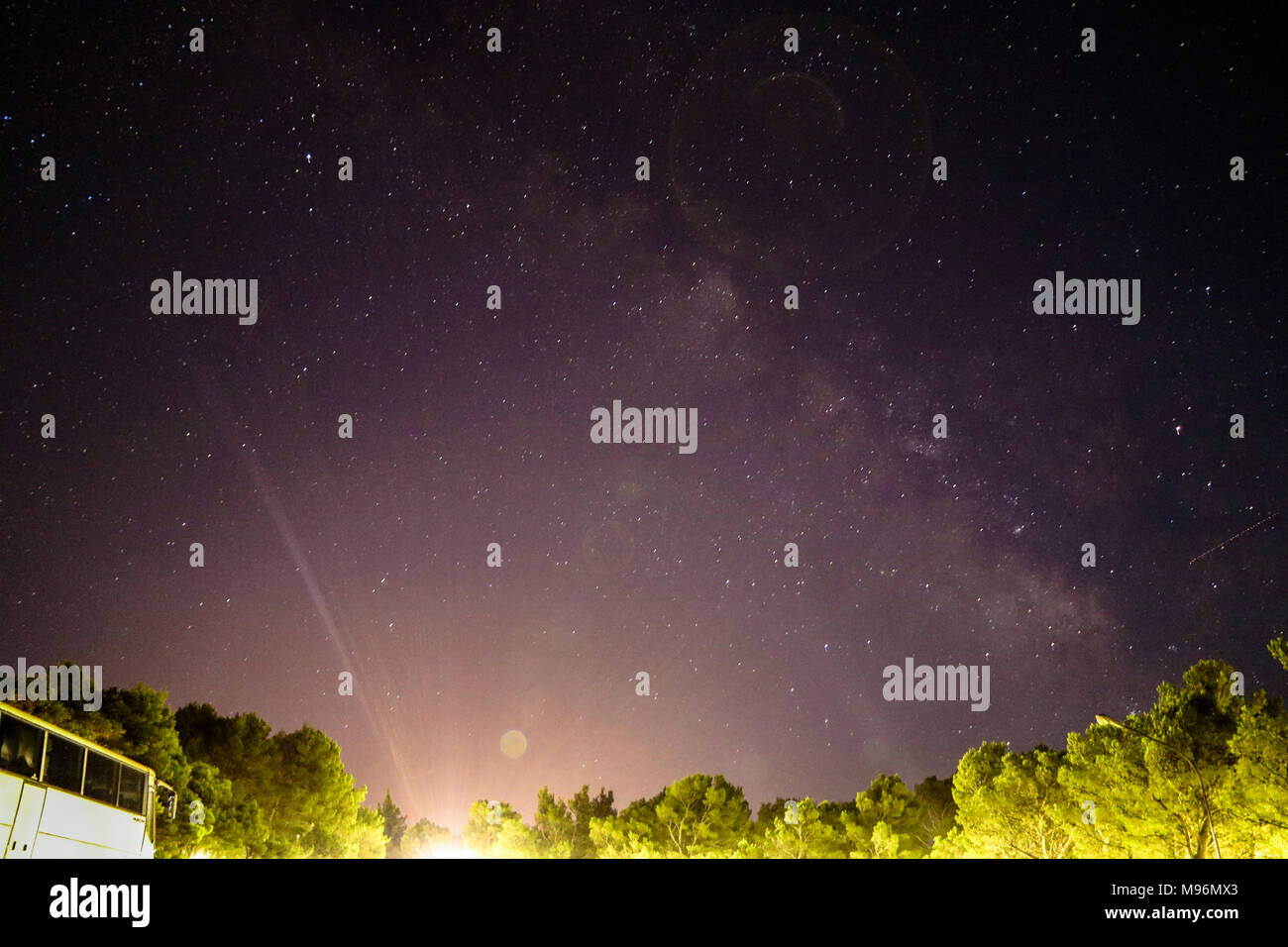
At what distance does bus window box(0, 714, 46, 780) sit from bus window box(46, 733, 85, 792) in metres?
0.39

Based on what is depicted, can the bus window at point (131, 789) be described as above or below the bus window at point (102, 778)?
below

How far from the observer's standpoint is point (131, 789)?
738 inches

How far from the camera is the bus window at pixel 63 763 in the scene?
47.3 ft

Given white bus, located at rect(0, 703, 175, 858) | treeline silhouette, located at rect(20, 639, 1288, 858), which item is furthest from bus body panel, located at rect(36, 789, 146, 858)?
treeline silhouette, located at rect(20, 639, 1288, 858)

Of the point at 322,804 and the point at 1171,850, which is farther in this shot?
the point at 322,804

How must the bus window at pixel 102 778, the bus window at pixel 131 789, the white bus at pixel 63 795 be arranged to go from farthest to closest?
the bus window at pixel 131 789
the bus window at pixel 102 778
the white bus at pixel 63 795

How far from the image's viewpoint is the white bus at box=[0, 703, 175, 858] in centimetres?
1316

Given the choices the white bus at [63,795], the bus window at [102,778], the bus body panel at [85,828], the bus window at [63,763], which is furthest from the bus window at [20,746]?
the bus window at [102,778]

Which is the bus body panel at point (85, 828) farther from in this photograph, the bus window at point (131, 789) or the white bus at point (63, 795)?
the bus window at point (131, 789)

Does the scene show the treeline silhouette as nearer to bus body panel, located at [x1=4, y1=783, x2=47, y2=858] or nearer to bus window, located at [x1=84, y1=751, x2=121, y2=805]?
bus window, located at [x1=84, y1=751, x2=121, y2=805]
